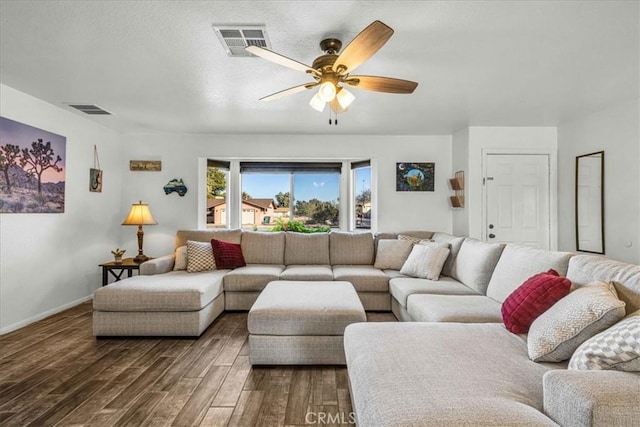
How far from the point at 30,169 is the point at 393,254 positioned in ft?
13.3

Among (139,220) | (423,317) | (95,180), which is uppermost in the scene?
(95,180)

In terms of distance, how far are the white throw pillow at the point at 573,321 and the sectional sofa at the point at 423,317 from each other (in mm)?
66

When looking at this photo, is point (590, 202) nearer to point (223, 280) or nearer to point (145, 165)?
point (223, 280)

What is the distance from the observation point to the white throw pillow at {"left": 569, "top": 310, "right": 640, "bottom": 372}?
3.69ft


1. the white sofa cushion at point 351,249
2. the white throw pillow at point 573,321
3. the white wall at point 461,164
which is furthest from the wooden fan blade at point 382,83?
the white wall at point 461,164

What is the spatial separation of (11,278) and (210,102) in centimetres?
257

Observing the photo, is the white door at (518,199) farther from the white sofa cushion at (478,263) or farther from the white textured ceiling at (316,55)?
the white sofa cushion at (478,263)

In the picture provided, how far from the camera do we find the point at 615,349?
3.81ft

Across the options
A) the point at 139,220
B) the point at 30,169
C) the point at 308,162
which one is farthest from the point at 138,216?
the point at 308,162

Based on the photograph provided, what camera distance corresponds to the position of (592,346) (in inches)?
49.0

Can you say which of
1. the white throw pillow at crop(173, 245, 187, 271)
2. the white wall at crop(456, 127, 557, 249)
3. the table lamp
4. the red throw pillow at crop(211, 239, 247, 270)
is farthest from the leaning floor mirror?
the table lamp

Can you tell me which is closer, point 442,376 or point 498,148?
point 442,376

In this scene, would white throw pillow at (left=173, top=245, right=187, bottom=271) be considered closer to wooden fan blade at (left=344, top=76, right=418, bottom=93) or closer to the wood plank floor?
the wood plank floor

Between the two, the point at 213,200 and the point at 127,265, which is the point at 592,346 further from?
the point at 213,200
